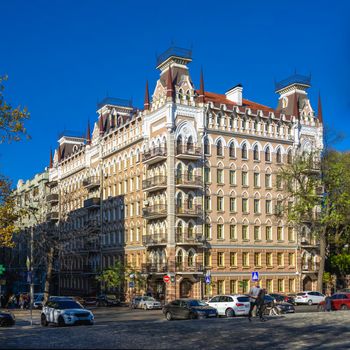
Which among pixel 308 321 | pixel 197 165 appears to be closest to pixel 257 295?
pixel 308 321

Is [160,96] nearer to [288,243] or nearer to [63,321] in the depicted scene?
[288,243]

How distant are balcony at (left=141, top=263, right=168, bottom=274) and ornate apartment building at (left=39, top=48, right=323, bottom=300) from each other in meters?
0.11

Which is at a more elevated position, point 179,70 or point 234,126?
point 179,70

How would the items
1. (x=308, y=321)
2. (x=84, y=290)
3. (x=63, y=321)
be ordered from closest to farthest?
(x=308, y=321) < (x=63, y=321) < (x=84, y=290)

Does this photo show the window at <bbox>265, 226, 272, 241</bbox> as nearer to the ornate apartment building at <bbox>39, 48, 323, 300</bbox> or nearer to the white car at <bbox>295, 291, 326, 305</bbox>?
the ornate apartment building at <bbox>39, 48, 323, 300</bbox>

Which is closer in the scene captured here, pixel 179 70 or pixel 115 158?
pixel 179 70

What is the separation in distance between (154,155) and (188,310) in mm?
26727

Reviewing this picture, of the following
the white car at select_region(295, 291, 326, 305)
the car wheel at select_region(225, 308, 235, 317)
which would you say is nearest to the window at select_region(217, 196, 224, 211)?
the white car at select_region(295, 291, 326, 305)

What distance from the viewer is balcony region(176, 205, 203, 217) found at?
2480 inches

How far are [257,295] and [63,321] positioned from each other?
10301 mm

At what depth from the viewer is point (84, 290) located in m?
84.7

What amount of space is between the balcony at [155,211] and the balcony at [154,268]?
4804 millimetres

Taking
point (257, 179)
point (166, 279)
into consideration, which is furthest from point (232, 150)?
point (166, 279)

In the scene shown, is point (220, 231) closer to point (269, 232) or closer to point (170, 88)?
point (269, 232)
